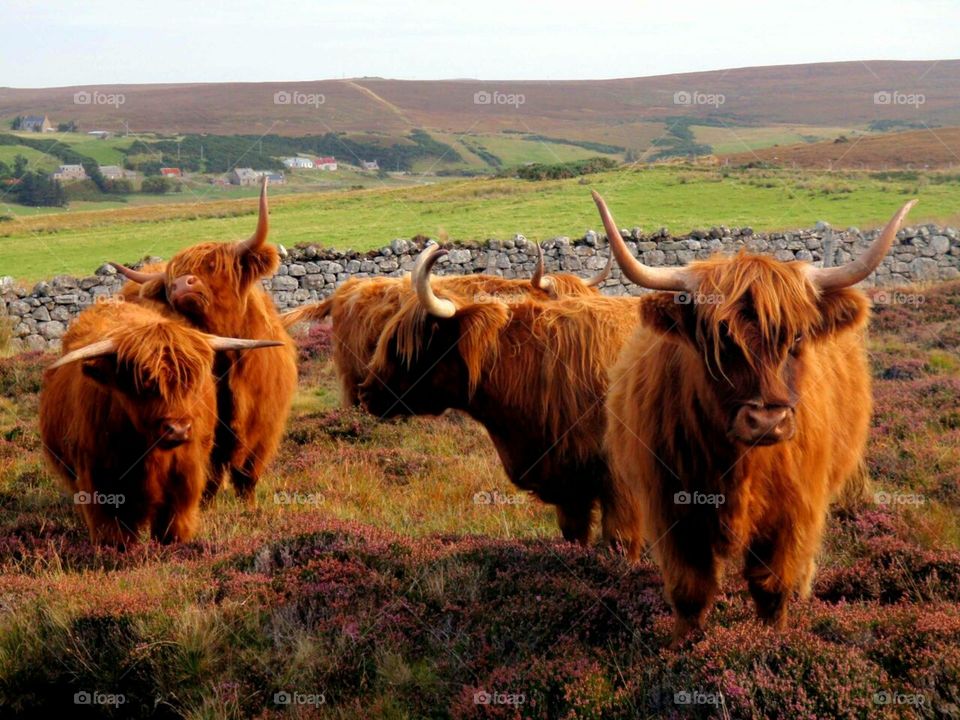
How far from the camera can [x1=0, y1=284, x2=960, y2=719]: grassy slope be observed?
3.53 meters

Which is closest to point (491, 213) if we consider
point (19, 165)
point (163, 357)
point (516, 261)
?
point (516, 261)

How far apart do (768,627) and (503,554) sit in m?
1.63

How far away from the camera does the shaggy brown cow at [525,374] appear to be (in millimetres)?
5406

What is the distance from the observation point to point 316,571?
16.3ft

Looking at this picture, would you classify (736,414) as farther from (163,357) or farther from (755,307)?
(163,357)

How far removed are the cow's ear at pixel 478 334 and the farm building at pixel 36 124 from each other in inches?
3325

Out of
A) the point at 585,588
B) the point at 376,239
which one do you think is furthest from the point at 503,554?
the point at 376,239

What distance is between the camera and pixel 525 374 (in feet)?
18.2
